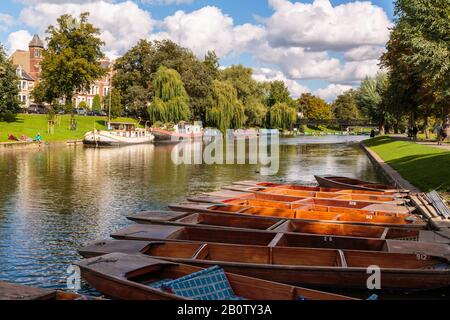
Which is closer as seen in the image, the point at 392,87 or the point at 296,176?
the point at 296,176

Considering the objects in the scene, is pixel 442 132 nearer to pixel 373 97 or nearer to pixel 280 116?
pixel 373 97

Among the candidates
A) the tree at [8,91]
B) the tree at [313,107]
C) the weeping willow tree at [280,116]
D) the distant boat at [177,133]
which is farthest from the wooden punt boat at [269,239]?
the tree at [313,107]

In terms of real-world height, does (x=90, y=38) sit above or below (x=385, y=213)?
above

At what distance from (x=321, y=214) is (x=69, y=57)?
59.9 metres

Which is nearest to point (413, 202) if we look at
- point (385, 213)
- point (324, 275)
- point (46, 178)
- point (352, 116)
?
point (385, 213)

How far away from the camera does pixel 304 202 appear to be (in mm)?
16031

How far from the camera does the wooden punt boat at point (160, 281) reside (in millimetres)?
7230

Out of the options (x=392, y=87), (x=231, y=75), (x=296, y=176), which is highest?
(x=231, y=75)

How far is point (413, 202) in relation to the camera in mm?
16656

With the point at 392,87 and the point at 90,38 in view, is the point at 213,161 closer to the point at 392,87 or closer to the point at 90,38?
the point at 392,87

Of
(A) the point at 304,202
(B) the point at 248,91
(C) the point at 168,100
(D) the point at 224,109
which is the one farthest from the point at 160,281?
(B) the point at 248,91

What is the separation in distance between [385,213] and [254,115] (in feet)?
275

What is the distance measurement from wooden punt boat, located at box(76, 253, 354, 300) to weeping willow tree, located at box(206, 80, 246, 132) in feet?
237
